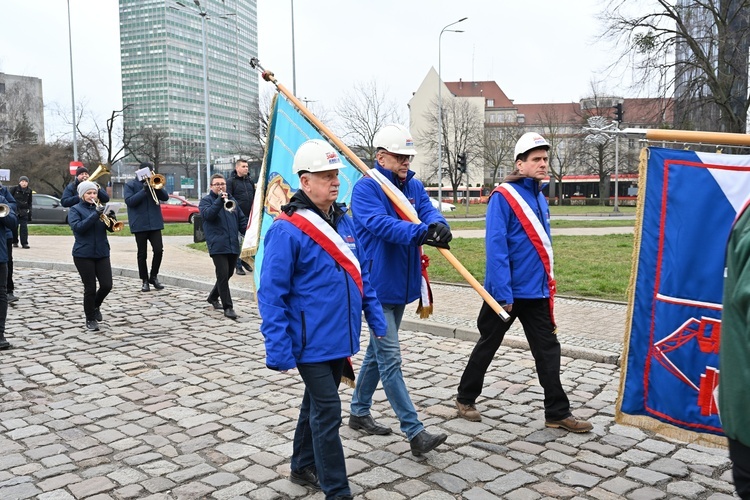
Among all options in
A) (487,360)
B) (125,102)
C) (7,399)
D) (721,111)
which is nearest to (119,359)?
(7,399)

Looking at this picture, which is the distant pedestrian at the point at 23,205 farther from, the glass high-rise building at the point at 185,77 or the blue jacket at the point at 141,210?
the glass high-rise building at the point at 185,77

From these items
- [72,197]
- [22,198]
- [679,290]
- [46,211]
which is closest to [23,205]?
[22,198]

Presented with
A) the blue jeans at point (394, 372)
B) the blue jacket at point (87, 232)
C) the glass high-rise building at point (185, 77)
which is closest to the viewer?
the blue jeans at point (394, 372)

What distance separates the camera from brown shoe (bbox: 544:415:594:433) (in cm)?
468

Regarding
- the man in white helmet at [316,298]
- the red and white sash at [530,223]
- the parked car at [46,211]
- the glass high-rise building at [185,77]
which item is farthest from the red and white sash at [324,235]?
the glass high-rise building at [185,77]

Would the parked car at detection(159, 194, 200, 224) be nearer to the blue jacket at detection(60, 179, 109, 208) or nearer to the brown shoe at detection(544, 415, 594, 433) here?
the blue jacket at detection(60, 179, 109, 208)

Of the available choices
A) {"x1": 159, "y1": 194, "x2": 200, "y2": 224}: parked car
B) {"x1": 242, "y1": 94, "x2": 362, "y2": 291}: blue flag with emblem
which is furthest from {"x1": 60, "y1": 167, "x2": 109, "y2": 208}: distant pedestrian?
{"x1": 159, "y1": 194, "x2": 200, "y2": 224}: parked car

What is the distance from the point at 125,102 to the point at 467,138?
47.9 m

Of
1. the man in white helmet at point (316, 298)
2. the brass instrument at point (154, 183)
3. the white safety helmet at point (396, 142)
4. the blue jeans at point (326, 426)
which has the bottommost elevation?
the blue jeans at point (326, 426)

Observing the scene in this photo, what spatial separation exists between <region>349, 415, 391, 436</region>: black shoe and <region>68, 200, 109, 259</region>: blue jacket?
16.3 feet

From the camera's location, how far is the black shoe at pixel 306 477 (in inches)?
152

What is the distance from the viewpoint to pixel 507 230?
4812mm

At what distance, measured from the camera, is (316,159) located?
3553mm

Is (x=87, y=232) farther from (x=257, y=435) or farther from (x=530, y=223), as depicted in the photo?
(x=530, y=223)
